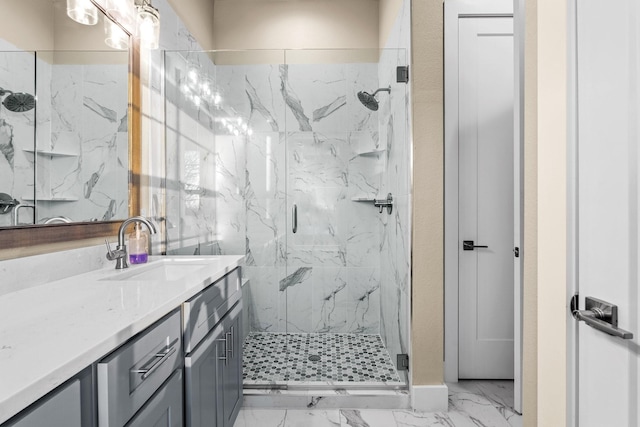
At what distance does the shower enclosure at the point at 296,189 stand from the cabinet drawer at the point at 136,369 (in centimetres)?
126

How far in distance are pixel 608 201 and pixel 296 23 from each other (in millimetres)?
3139

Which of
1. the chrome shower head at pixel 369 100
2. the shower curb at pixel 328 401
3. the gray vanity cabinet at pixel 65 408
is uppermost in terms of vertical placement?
the chrome shower head at pixel 369 100

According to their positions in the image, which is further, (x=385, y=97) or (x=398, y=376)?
(x=385, y=97)

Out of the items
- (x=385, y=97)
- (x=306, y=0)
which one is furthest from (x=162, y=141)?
(x=306, y=0)

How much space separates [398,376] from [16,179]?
208 centimetres

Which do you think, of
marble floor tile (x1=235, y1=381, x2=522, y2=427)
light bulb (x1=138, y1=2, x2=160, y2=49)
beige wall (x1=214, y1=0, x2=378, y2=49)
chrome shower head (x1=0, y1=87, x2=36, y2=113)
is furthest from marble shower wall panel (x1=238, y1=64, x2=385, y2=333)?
chrome shower head (x1=0, y1=87, x2=36, y2=113)

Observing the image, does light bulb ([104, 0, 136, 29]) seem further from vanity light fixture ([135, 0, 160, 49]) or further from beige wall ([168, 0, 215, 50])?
beige wall ([168, 0, 215, 50])

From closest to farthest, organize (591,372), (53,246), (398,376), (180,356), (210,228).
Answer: (591,372) → (180,356) → (53,246) → (398,376) → (210,228)

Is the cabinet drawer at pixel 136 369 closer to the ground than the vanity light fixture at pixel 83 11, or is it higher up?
closer to the ground

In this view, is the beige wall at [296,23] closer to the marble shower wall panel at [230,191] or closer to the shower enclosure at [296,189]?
the shower enclosure at [296,189]

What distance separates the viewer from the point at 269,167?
2400 mm


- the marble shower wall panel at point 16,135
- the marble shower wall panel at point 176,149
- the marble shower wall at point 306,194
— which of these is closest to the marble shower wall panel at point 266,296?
the marble shower wall at point 306,194

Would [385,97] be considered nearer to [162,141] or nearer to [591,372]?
[162,141]

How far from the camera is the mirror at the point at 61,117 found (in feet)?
3.93
